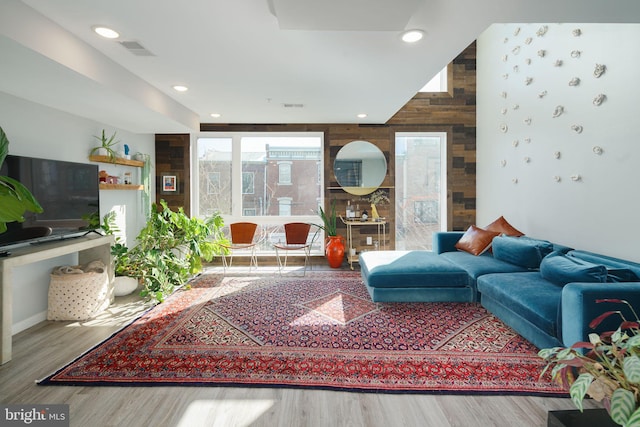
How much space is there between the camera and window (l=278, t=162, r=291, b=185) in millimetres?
5938

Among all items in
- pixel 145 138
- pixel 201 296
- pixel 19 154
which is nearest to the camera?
pixel 19 154

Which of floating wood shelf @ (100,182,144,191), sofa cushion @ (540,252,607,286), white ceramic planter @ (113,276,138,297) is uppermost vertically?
floating wood shelf @ (100,182,144,191)

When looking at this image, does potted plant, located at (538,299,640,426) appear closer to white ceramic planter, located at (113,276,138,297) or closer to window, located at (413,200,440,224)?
white ceramic planter, located at (113,276,138,297)

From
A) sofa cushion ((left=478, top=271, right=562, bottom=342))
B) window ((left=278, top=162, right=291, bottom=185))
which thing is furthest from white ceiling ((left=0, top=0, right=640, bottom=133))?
sofa cushion ((left=478, top=271, right=562, bottom=342))

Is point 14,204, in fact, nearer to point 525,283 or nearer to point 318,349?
point 318,349

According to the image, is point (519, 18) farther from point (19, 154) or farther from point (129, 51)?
point (19, 154)

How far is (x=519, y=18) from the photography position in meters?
2.25

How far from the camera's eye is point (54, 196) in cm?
330

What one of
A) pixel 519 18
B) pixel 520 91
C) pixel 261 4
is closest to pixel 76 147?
pixel 261 4

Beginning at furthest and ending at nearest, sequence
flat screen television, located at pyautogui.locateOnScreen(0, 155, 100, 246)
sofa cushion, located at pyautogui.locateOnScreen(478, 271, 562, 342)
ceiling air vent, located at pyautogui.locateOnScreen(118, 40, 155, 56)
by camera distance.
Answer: flat screen television, located at pyautogui.locateOnScreen(0, 155, 100, 246) < ceiling air vent, located at pyautogui.locateOnScreen(118, 40, 155, 56) < sofa cushion, located at pyautogui.locateOnScreen(478, 271, 562, 342)

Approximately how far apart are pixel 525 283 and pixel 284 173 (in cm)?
407

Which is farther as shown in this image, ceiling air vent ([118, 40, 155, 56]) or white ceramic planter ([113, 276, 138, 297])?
white ceramic planter ([113, 276, 138, 297])

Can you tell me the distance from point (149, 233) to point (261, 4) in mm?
3048

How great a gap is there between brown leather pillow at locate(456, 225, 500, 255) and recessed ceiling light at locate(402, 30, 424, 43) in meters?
2.66
